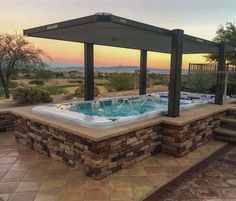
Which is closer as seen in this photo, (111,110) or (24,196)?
(24,196)

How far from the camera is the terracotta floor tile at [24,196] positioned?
9.89 feet

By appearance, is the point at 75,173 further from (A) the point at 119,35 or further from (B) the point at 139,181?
Answer: (A) the point at 119,35

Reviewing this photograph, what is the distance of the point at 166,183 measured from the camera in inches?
138

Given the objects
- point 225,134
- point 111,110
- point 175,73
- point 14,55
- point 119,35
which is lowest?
point 225,134

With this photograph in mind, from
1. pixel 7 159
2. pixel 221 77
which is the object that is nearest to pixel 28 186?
pixel 7 159

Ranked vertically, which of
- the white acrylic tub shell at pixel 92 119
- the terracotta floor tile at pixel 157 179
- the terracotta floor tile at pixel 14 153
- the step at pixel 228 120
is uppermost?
the white acrylic tub shell at pixel 92 119

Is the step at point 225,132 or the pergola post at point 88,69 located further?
the pergola post at point 88,69

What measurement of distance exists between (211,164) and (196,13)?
696 cm

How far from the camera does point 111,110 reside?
6.62 metres

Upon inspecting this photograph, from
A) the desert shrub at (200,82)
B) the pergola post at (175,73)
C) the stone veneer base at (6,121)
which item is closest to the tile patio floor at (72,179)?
the pergola post at (175,73)

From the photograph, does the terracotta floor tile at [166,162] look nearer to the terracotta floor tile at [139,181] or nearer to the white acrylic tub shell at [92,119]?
the terracotta floor tile at [139,181]

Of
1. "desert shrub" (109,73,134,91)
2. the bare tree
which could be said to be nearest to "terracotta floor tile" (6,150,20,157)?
the bare tree

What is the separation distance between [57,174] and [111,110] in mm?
3129

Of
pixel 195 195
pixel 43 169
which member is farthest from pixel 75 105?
pixel 195 195
